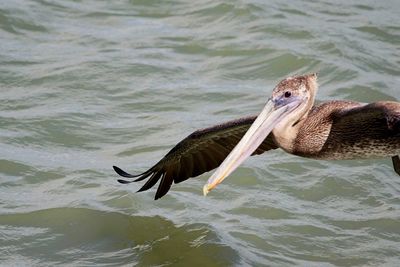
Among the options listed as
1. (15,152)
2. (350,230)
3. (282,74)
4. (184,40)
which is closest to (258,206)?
(350,230)

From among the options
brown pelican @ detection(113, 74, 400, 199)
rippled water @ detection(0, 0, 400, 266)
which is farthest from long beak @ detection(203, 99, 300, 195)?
rippled water @ detection(0, 0, 400, 266)

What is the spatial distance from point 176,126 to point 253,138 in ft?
11.2

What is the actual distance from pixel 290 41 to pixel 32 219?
521 centimetres

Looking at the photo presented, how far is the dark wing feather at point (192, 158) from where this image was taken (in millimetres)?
7871

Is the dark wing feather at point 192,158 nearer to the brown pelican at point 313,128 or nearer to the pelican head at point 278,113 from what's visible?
the brown pelican at point 313,128

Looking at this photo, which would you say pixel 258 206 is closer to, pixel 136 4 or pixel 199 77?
pixel 199 77

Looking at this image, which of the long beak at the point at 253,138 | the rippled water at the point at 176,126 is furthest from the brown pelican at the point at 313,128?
the rippled water at the point at 176,126

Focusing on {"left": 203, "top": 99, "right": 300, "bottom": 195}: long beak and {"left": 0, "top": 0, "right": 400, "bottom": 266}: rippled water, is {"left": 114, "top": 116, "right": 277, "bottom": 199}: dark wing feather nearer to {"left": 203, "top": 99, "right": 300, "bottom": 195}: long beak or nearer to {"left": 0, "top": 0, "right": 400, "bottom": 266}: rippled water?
{"left": 0, "top": 0, "right": 400, "bottom": 266}: rippled water

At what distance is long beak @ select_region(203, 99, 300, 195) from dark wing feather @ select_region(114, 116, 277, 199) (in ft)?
3.31

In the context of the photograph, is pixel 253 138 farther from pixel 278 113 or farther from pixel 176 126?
pixel 176 126

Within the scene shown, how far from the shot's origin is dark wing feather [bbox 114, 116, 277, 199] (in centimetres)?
787

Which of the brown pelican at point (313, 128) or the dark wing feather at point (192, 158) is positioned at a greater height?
the brown pelican at point (313, 128)

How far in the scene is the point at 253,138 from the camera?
21.9ft

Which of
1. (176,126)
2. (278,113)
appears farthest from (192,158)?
(176,126)
